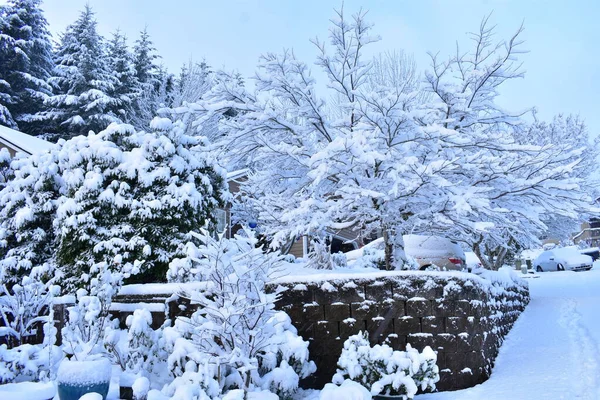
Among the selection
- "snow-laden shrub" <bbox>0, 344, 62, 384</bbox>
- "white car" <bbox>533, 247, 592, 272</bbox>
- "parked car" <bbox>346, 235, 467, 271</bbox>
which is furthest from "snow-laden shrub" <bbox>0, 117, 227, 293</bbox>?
"white car" <bbox>533, 247, 592, 272</bbox>

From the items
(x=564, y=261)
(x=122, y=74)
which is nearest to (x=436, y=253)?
(x=564, y=261)

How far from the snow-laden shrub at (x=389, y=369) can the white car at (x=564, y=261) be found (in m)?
22.9

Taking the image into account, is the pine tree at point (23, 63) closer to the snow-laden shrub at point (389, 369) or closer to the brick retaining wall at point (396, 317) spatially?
the brick retaining wall at point (396, 317)

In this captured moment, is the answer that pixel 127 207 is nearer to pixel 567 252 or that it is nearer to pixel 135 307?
pixel 135 307

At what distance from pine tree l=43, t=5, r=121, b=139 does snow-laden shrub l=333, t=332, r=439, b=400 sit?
24085mm

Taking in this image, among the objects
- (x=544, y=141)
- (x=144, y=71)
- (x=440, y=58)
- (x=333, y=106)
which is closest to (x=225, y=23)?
(x=144, y=71)

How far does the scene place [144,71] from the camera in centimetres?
3144

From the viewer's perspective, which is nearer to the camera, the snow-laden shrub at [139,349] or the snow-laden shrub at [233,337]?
the snow-laden shrub at [233,337]

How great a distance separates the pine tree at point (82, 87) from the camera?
88.1ft

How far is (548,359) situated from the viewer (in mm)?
6543

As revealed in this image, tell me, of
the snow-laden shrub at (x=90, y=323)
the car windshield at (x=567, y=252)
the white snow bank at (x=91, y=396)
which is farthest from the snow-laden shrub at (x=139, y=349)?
the car windshield at (x=567, y=252)

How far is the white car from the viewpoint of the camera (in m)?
24.6

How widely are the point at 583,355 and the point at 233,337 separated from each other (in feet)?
15.4

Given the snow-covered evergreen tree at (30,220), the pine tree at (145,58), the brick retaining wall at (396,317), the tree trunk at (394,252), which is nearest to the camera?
the brick retaining wall at (396,317)
